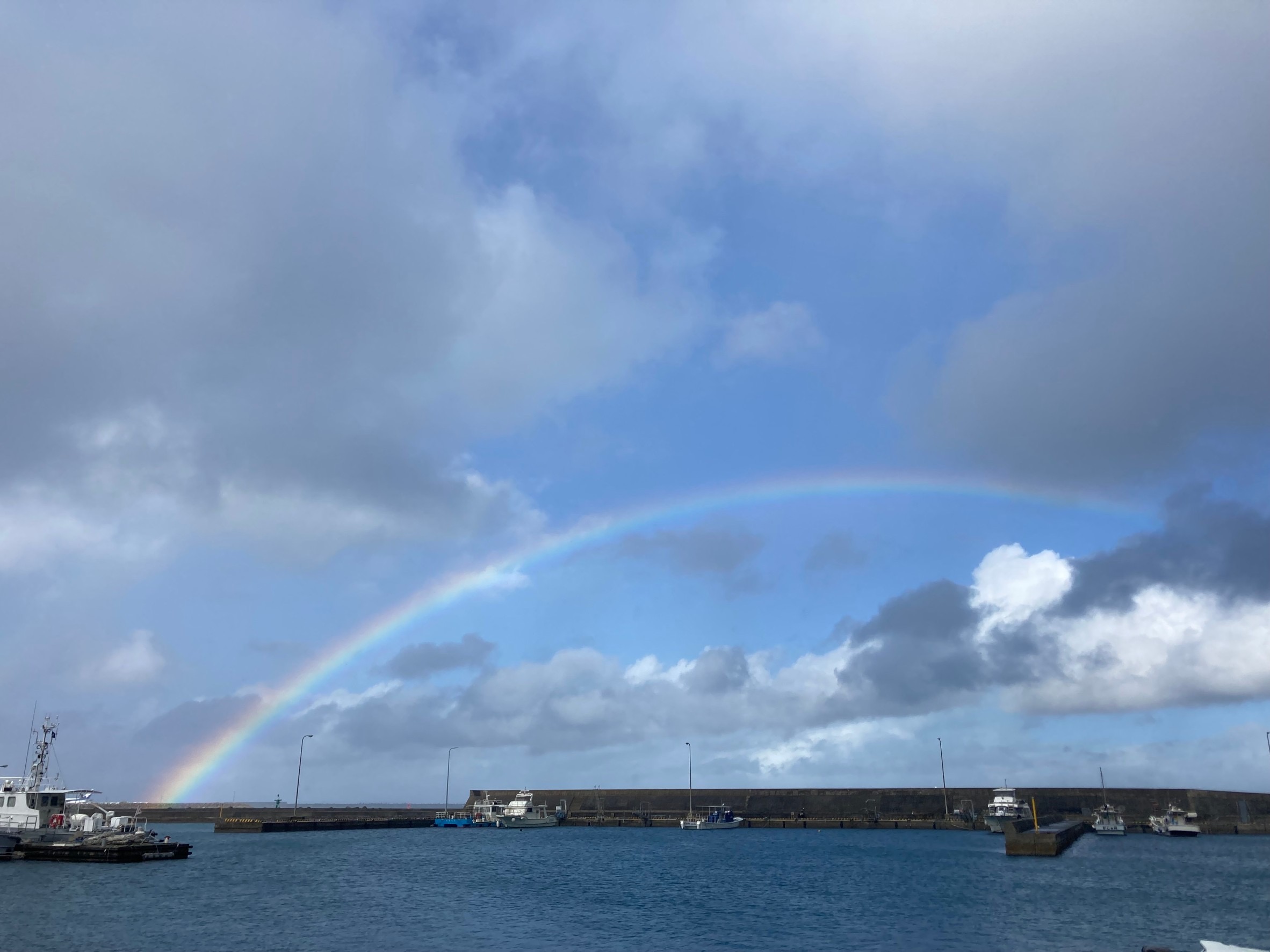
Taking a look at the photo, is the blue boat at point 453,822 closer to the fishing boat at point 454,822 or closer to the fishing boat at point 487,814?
the fishing boat at point 454,822

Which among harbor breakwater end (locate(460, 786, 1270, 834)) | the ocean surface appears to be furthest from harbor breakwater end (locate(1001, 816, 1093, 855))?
harbor breakwater end (locate(460, 786, 1270, 834))

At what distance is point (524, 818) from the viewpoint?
166 meters

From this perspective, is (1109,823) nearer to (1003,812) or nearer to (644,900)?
(1003,812)

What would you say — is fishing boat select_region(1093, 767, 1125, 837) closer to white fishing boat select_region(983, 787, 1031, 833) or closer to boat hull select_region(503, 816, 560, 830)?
white fishing boat select_region(983, 787, 1031, 833)

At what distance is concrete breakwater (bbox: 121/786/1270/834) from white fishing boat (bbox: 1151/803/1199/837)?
8.93 ft

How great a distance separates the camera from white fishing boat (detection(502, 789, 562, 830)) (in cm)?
16650

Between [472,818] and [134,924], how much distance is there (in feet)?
426

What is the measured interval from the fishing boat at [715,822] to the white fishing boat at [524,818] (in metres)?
25.4

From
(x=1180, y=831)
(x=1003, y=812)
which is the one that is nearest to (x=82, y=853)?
(x=1003, y=812)

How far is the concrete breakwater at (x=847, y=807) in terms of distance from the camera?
452 feet

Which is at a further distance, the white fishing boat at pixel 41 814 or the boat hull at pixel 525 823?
the boat hull at pixel 525 823

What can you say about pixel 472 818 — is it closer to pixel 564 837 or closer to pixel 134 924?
pixel 564 837

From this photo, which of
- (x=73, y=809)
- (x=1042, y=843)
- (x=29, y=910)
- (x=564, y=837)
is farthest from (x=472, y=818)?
(x=29, y=910)

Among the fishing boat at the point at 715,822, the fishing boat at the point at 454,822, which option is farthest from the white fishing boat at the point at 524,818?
the fishing boat at the point at 715,822
